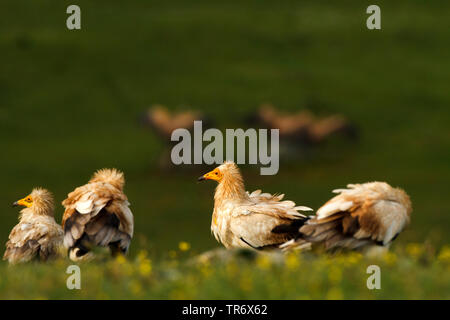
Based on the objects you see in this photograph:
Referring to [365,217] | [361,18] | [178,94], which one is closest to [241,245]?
[365,217]

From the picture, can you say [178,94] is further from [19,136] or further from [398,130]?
[398,130]

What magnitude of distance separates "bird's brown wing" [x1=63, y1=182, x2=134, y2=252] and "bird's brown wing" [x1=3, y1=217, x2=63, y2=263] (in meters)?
0.66

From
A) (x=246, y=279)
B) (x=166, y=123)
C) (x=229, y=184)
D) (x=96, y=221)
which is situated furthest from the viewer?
(x=166, y=123)

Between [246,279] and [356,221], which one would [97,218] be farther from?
[356,221]

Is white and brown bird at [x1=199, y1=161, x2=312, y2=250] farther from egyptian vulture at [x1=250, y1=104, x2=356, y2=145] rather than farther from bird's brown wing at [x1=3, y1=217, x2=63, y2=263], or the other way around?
egyptian vulture at [x1=250, y1=104, x2=356, y2=145]

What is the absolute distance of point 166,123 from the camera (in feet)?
166

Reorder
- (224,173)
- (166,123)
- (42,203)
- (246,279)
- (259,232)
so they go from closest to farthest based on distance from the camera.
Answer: (246,279) < (259,232) < (224,173) < (42,203) < (166,123)

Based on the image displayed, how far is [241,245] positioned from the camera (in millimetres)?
14156

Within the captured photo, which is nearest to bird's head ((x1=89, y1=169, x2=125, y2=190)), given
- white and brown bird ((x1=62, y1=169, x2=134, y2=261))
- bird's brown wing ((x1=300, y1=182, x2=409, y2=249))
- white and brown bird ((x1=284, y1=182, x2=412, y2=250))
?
white and brown bird ((x1=62, y1=169, x2=134, y2=261))

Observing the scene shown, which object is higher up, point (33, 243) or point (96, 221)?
point (96, 221)

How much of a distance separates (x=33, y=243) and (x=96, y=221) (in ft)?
4.01

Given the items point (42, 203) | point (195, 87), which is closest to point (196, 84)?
point (195, 87)

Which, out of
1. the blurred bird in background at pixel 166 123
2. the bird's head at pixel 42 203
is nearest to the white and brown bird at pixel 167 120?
the blurred bird in background at pixel 166 123

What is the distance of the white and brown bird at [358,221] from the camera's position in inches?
490
